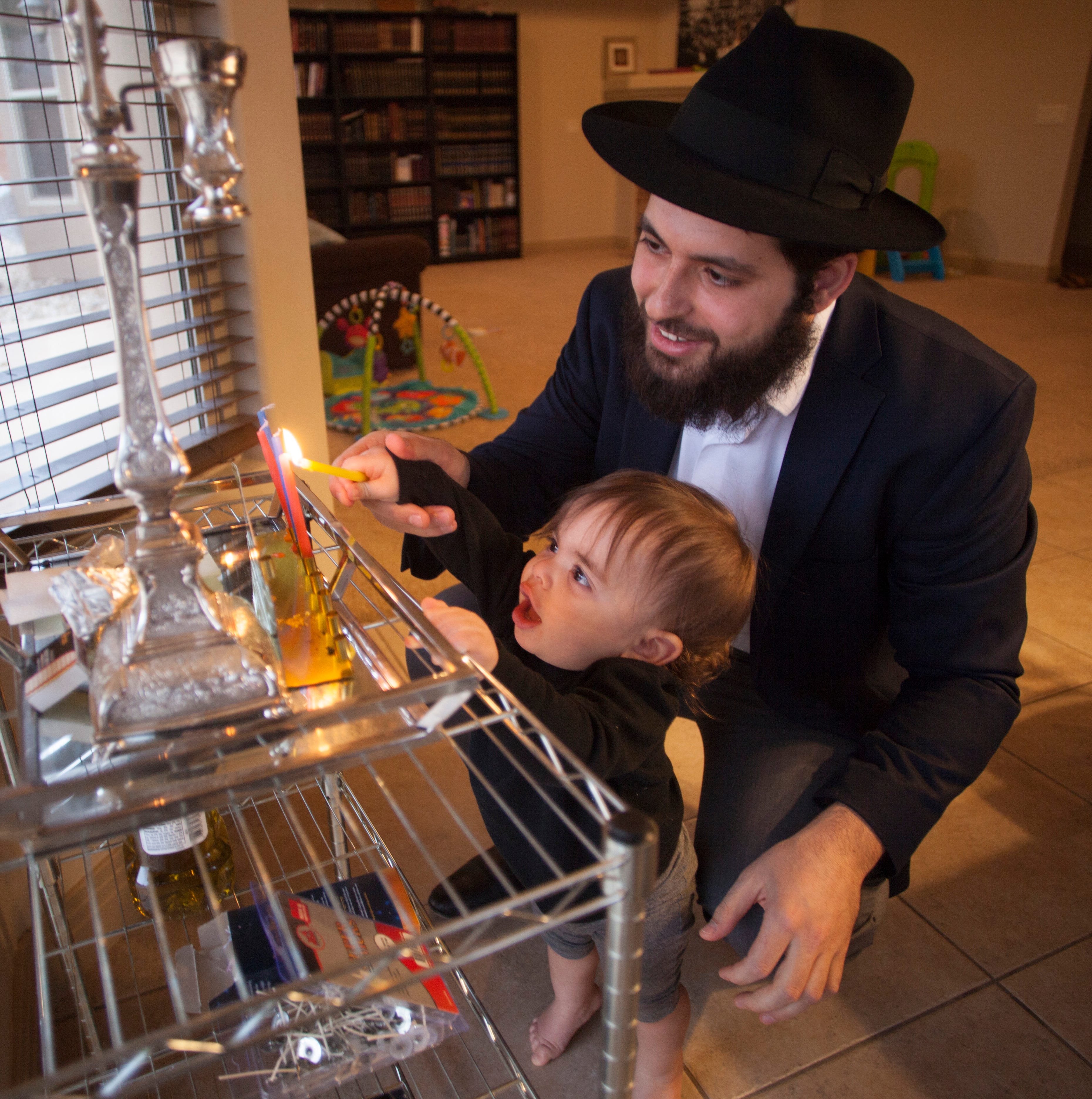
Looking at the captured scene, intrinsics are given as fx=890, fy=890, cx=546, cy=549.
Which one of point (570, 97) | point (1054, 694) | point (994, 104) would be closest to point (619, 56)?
point (570, 97)

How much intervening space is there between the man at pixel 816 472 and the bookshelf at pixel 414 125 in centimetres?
623

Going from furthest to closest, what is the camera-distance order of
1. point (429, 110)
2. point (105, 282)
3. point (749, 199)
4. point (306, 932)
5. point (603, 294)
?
point (429, 110) < point (603, 294) < point (749, 199) < point (306, 932) < point (105, 282)

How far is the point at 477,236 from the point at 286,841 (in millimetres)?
6897

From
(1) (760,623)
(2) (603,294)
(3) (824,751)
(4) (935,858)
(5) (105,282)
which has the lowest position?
(4) (935,858)

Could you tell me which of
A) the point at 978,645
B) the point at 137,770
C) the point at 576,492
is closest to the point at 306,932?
the point at 137,770

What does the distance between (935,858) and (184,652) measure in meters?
1.33

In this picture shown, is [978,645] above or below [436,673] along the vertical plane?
→ below

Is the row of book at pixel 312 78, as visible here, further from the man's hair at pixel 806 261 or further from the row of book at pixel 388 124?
the man's hair at pixel 806 261

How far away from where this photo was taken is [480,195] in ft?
24.8

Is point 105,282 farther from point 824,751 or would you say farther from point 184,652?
point 824,751

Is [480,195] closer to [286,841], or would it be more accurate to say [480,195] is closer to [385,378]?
[385,378]

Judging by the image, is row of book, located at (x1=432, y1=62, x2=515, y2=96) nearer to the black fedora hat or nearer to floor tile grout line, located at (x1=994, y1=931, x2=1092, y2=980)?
the black fedora hat

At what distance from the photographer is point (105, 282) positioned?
560mm

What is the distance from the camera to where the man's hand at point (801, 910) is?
0.93 m
